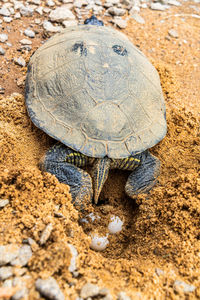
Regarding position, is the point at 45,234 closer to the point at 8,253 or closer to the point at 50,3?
the point at 8,253

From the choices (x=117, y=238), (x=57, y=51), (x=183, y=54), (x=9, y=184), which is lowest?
(x=117, y=238)

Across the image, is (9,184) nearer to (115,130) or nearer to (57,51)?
(115,130)

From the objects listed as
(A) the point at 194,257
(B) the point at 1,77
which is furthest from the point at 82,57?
(A) the point at 194,257

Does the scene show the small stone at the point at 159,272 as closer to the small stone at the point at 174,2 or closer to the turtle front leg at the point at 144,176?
the turtle front leg at the point at 144,176

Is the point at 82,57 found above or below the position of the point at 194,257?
above

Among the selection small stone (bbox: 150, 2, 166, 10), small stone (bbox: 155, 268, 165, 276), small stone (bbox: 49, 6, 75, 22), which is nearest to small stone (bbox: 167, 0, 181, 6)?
small stone (bbox: 150, 2, 166, 10)

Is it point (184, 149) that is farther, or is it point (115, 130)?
point (184, 149)

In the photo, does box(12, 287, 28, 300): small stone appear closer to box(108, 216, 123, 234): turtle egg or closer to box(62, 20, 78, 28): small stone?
box(108, 216, 123, 234): turtle egg
